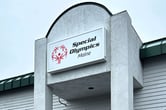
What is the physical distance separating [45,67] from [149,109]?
5309 mm

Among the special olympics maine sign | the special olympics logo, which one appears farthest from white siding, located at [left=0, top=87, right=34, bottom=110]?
the special olympics logo

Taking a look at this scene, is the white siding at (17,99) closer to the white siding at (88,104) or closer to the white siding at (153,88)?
the white siding at (88,104)

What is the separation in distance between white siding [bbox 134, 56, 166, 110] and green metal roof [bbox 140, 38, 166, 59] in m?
0.33

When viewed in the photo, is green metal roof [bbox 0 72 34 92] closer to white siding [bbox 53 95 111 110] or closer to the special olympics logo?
white siding [bbox 53 95 111 110]

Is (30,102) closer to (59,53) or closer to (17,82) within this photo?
(17,82)

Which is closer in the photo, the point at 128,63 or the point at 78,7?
the point at 128,63

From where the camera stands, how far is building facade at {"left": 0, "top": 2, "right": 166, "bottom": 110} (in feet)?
51.2

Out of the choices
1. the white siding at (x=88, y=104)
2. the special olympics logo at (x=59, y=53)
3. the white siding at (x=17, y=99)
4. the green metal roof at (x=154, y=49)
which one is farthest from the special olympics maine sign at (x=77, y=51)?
the white siding at (x=17, y=99)

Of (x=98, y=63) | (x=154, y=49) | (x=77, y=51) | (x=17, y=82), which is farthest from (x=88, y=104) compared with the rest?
(x=17, y=82)

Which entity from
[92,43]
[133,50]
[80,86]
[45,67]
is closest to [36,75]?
[45,67]

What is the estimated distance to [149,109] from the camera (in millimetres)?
16453

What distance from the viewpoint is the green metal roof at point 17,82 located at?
21.4 m

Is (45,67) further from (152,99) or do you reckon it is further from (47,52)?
(152,99)

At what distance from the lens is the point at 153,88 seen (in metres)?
16.7
